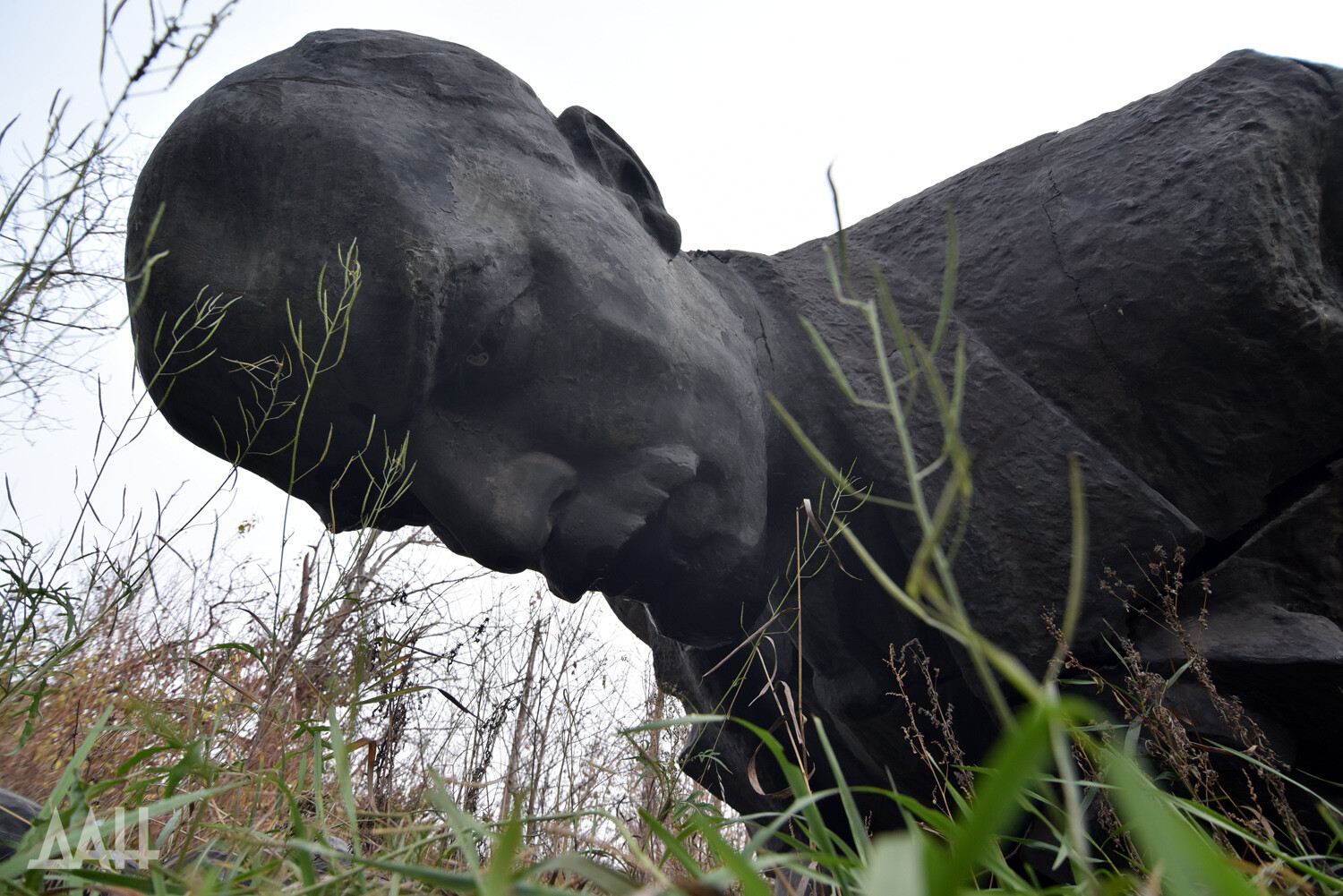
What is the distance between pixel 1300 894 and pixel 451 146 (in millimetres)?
1525

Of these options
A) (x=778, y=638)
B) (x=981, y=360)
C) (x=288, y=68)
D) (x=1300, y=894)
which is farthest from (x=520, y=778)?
(x=1300, y=894)

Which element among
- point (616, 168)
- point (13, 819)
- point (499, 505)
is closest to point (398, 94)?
point (616, 168)

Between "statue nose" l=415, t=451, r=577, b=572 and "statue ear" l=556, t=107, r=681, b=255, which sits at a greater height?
"statue ear" l=556, t=107, r=681, b=255

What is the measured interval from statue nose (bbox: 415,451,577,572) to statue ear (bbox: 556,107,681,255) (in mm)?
655

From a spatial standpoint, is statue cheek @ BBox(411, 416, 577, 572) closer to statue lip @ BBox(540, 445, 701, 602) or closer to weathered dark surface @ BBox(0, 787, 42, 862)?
statue lip @ BBox(540, 445, 701, 602)

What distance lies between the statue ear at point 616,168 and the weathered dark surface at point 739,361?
0.01 meters

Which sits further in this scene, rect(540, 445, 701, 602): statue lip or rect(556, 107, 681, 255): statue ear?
rect(556, 107, 681, 255): statue ear

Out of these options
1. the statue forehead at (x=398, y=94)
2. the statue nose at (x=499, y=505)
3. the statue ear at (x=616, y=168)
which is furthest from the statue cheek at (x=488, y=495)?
the statue ear at (x=616, y=168)

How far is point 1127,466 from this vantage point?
1.73 meters

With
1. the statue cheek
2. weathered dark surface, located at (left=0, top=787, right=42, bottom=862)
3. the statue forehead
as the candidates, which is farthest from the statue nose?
weathered dark surface, located at (left=0, top=787, right=42, bottom=862)

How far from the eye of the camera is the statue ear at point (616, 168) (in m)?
1.95

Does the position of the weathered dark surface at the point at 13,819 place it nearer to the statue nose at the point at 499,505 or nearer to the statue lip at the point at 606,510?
the statue nose at the point at 499,505

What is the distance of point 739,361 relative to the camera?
6.07 ft

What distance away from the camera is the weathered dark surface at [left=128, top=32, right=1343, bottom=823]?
1.46 metres
